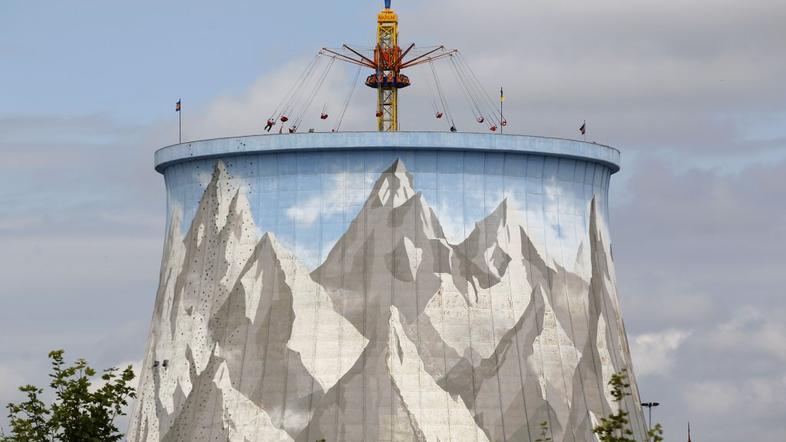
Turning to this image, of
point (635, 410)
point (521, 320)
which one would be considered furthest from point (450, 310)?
point (635, 410)

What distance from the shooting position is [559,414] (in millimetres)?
47312

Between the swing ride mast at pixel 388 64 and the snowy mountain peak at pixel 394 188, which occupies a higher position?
the swing ride mast at pixel 388 64

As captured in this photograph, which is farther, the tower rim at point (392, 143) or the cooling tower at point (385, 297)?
the tower rim at point (392, 143)

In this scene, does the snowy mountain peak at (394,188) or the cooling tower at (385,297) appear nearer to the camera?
the cooling tower at (385,297)

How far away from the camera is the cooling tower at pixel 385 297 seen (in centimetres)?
4588

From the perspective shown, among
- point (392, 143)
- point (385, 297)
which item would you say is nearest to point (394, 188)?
point (392, 143)

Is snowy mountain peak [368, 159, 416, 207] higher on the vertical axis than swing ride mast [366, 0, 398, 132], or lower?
lower

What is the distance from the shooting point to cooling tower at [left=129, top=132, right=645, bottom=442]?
151 ft

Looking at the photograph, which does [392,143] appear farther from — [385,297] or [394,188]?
[385,297]

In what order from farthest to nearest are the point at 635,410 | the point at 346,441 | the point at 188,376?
the point at 635,410 < the point at 188,376 < the point at 346,441

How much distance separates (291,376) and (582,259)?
10305 millimetres

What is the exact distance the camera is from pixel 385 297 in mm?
46281

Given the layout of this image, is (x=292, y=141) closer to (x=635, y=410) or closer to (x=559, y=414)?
(x=559, y=414)

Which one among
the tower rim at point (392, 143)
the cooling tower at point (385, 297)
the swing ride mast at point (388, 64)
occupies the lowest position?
the cooling tower at point (385, 297)
